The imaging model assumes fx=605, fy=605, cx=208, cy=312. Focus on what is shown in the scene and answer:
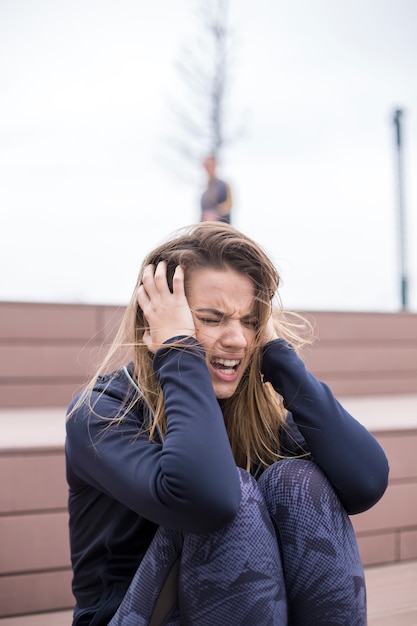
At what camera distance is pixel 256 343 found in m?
1.27

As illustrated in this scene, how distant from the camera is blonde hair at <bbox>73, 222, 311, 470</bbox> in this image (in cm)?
119

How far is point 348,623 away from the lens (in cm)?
98

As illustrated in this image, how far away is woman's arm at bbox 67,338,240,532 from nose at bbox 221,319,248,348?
0.08m

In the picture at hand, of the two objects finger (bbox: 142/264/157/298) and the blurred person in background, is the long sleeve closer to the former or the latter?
finger (bbox: 142/264/157/298)

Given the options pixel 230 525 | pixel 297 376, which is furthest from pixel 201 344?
pixel 230 525

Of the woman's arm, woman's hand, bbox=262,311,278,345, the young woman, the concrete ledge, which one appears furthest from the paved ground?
woman's hand, bbox=262,311,278,345

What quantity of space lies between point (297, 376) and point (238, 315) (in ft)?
0.57

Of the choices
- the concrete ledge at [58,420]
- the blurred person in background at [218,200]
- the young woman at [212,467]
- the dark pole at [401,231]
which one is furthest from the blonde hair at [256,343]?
the dark pole at [401,231]

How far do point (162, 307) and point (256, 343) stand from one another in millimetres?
232

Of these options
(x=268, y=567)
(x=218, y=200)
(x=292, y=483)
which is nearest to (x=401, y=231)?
(x=218, y=200)

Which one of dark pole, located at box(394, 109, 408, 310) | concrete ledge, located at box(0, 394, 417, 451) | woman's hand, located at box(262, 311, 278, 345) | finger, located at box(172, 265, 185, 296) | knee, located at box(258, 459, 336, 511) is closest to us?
knee, located at box(258, 459, 336, 511)

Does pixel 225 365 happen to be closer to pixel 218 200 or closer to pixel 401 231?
pixel 218 200

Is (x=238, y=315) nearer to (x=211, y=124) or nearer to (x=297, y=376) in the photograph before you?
(x=297, y=376)

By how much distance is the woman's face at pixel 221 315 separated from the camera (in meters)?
1.18
